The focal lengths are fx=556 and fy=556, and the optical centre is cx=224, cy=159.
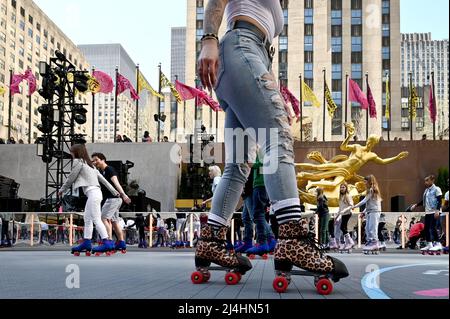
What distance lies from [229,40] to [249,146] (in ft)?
2.08

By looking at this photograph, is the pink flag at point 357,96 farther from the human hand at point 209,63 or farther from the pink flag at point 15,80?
the human hand at point 209,63

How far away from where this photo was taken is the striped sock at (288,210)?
8.49 feet

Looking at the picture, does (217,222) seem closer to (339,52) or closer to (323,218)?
(323,218)

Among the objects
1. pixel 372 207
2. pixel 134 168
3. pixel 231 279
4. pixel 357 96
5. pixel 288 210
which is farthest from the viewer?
pixel 357 96

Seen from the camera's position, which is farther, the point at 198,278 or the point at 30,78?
the point at 30,78

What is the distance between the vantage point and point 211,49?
2693 mm

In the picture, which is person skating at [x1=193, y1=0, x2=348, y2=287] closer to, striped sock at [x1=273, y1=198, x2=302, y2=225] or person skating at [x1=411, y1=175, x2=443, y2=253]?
striped sock at [x1=273, y1=198, x2=302, y2=225]

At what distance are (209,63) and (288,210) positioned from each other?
79cm

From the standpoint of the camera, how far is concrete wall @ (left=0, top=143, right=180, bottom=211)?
31484 mm

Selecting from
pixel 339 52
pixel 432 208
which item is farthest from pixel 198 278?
pixel 339 52

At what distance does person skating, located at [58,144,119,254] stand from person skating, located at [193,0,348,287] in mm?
4953

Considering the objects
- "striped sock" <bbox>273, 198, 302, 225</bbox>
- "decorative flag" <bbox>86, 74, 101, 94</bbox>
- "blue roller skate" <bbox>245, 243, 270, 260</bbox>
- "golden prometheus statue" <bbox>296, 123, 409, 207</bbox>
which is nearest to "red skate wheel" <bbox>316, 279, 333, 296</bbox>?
"striped sock" <bbox>273, 198, 302, 225</bbox>

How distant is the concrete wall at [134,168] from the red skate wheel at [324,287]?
1145 inches

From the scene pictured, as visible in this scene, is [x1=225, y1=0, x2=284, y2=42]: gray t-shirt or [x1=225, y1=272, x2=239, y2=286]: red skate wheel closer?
[x1=225, y1=0, x2=284, y2=42]: gray t-shirt
